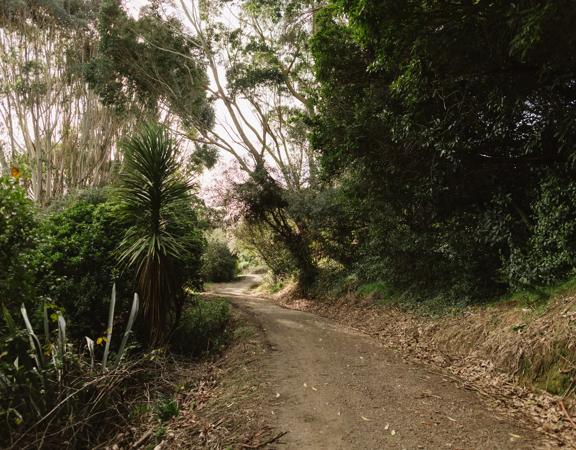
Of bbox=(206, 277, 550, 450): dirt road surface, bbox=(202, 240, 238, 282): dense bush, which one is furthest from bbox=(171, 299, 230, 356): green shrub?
bbox=(202, 240, 238, 282): dense bush

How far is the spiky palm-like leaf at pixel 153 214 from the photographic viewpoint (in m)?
5.70

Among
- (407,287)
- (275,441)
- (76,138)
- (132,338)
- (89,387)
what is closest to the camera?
(275,441)

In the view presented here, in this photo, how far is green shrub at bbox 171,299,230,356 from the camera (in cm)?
689

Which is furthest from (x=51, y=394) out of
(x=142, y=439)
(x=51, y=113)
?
(x=51, y=113)

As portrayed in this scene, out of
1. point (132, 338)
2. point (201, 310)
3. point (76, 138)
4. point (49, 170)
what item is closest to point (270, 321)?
point (201, 310)

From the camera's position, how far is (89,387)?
3.84 meters

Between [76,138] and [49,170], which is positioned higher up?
[76,138]

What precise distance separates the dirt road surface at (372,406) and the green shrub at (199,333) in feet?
5.09

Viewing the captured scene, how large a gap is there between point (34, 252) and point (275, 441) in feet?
14.5

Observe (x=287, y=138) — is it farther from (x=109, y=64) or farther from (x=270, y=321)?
(x=270, y=321)

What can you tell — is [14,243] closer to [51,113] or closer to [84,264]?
[84,264]

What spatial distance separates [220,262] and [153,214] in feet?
61.7

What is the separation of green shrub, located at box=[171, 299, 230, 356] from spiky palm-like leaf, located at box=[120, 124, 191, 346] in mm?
1002

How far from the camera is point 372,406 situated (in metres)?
3.88
